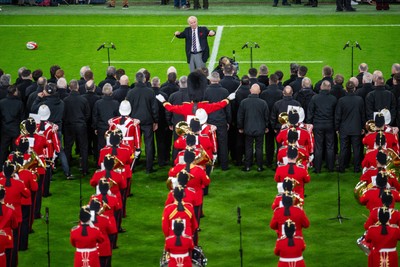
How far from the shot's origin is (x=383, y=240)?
17.1 metres

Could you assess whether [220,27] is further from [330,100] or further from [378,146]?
[378,146]

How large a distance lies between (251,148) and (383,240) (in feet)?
Result: 23.0

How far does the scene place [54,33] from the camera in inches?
1494

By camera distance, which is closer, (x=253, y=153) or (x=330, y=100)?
(x=330, y=100)

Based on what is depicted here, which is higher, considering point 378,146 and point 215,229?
point 378,146

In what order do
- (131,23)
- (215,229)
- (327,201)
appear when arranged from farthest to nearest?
(131,23)
(327,201)
(215,229)

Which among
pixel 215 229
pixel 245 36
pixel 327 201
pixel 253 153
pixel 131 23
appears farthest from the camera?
pixel 131 23

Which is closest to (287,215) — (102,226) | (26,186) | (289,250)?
(289,250)

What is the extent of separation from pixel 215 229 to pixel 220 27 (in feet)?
59.8

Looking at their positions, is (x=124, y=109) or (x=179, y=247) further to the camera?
(x=124, y=109)

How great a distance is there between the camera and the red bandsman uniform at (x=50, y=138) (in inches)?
833

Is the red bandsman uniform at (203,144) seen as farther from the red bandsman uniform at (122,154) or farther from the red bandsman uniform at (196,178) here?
the red bandsman uniform at (196,178)

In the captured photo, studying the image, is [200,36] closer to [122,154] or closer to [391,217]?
[122,154]

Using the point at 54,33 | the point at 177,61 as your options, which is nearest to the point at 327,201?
the point at 177,61
